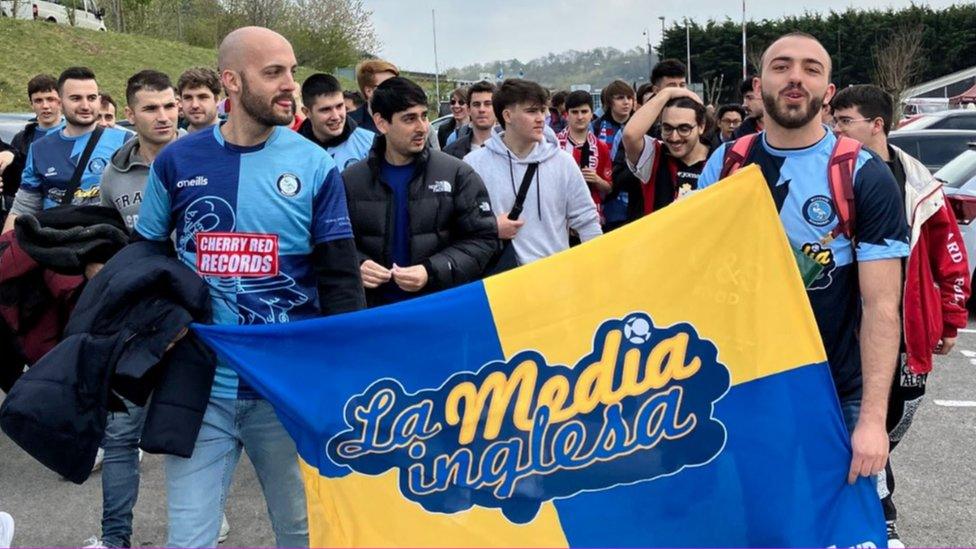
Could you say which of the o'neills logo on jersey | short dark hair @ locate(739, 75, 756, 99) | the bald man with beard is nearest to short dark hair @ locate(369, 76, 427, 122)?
the bald man with beard

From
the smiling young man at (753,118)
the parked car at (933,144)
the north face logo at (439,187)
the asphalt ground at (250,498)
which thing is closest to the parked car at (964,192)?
the smiling young man at (753,118)

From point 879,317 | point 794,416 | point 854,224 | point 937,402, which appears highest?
point 854,224

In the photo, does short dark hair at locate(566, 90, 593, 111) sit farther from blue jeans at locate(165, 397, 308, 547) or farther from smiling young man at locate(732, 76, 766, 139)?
blue jeans at locate(165, 397, 308, 547)

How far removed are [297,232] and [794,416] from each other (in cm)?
157

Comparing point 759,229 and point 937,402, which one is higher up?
point 759,229

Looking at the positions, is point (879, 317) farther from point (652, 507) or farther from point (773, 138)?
A: point (652, 507)

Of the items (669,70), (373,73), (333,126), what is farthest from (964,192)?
(333,126)

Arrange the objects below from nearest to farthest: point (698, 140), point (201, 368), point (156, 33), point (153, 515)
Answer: point (201, 368) < point (153, 515) < point (698, 140) < point (156, 33)

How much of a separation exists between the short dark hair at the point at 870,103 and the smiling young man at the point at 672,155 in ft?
4.24

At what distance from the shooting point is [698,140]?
21.1ft

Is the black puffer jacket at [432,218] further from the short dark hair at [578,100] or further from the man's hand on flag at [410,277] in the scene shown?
the short dark hair at [578,100]

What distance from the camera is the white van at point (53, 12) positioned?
141ft

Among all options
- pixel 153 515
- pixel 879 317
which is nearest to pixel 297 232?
pixel 879 317

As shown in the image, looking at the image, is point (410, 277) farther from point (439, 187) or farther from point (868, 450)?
point (868, 450)
